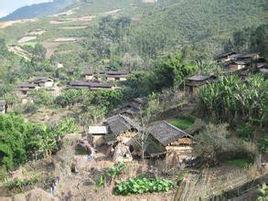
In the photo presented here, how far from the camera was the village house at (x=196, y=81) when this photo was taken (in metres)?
41.9

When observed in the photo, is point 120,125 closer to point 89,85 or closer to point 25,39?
point 89,85

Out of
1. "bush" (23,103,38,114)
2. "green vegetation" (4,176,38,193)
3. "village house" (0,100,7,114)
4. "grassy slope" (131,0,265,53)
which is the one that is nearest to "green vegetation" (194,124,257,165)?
"green vegetation" (4,176,38,193)

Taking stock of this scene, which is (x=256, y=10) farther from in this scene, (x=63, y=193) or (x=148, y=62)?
(x=63, y=193)

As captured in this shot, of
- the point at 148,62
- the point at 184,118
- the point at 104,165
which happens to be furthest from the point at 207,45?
the point at 104,165

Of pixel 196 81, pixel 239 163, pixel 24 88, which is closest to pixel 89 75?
pixel 24 88

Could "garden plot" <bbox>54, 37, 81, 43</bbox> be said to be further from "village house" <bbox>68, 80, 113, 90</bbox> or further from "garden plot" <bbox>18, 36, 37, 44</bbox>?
"village house" <bbox>68, 80, 113, 90</bbox>

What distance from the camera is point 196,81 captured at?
4253cm

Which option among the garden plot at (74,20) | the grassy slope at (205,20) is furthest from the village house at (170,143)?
the garden plot at (74,20)

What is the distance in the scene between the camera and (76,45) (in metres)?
116

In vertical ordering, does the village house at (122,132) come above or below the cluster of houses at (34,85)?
above

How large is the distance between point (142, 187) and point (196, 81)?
23214 millimetres

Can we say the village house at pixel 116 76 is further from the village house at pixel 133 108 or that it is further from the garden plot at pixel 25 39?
the garden plot at pixel 25 39

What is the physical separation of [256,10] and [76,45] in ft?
150

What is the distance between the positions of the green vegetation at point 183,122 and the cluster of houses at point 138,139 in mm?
3043
